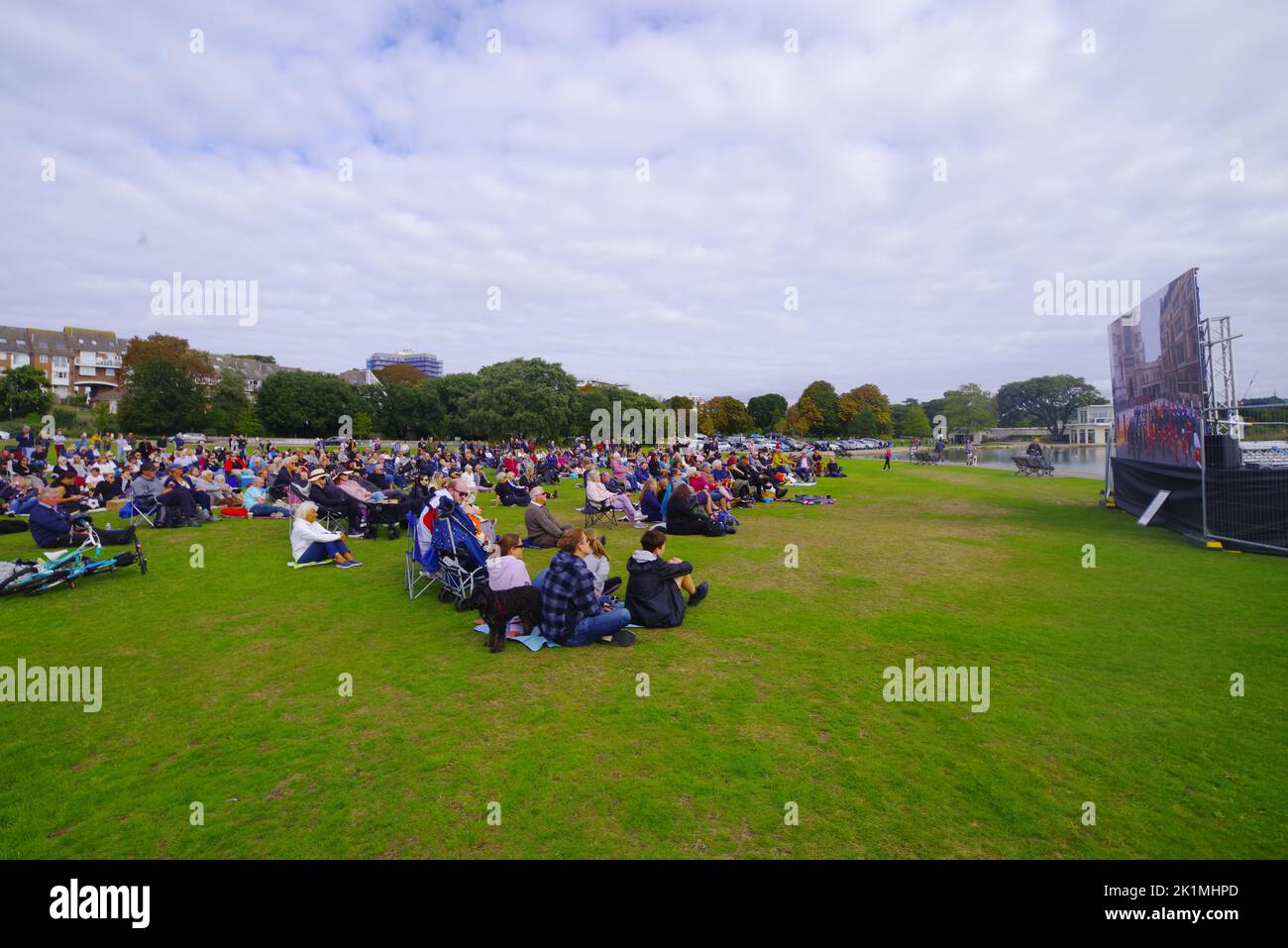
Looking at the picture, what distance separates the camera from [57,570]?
29.9 feet

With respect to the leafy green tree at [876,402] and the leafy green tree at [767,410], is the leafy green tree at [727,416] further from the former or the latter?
the leafy green tree at [876,402]

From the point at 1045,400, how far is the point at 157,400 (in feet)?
509

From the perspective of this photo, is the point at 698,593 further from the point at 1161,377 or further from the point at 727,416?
the point at 727,416

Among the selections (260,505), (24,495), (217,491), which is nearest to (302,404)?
(217,491)

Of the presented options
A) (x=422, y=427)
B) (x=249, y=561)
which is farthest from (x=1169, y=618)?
(x=422, y=427)

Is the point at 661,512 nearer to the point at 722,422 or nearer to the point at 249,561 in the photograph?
the point at 249,561

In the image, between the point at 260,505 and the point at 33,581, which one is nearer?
the point at 33,581

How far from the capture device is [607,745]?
15.8 ft

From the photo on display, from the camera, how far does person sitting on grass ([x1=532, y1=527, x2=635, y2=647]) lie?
6977 mm

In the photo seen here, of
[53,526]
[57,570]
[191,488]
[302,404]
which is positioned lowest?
[57,570]

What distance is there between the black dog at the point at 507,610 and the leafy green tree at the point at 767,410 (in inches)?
4474

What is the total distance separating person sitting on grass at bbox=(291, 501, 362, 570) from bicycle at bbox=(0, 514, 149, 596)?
2241 millimetres

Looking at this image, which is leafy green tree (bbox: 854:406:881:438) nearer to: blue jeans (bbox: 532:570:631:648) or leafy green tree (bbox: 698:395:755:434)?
leafy green tree (bbox: 698:395:755:434)

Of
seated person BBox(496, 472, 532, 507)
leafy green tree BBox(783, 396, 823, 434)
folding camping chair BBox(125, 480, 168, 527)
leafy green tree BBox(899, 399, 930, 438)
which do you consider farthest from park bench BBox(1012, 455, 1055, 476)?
leafy green tree BBox(899, 399, 930, 438)
